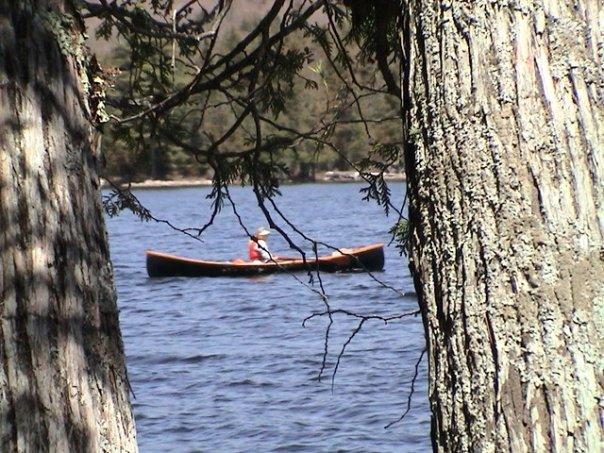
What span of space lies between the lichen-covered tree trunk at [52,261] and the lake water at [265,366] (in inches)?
104

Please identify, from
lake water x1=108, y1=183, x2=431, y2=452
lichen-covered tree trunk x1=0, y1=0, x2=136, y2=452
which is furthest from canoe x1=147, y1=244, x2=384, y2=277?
lichen-covered tree trunk x1=0, y1=0, x2=136, y2=452

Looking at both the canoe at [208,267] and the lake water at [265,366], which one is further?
the canoe at [208,267]

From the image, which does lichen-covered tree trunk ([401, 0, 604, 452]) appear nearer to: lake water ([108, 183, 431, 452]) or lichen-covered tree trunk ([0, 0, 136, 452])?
lichen-covered tree trunk ([0, 0, 136, 452])

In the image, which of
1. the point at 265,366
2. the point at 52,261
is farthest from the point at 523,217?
the point at 265,366

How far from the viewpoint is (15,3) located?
105 inches

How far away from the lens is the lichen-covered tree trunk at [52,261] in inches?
101

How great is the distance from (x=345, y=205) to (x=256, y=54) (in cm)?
5067

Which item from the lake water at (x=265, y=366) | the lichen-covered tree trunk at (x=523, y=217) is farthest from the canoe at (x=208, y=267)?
the lichen-covered tree trunk at (x=523, y=217)

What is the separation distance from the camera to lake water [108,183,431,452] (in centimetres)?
1170

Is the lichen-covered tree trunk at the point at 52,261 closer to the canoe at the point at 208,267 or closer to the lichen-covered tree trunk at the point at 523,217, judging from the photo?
the lichen-covered tree trunk at the point at 523,217

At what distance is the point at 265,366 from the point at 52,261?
12.8 metres

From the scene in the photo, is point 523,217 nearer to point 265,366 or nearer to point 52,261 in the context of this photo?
point 52,261

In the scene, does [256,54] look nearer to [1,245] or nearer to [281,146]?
[281,146]

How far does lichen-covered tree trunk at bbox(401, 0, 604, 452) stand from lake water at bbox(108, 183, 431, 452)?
11.4 feet
